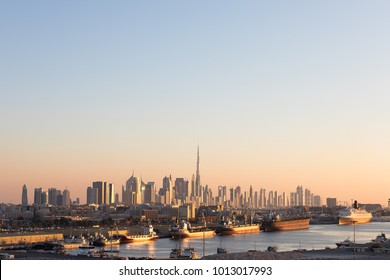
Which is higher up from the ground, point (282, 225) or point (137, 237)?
point (137, 237)

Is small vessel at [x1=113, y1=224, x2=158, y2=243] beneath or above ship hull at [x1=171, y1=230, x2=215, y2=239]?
above

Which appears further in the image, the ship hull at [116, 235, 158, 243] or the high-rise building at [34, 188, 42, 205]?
the high-rise building at [34, 188, 42, 205]

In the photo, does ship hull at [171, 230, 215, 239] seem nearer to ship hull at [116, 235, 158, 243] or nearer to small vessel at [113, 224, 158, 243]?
small vessel at [113, 224, 158, 243]

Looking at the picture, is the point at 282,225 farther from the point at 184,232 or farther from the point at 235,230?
the point at 184,232

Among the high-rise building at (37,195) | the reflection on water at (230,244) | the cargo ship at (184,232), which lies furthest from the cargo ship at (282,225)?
the high-rise building at (37,195)

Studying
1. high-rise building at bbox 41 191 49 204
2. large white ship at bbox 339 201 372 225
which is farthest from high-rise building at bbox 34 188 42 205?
large white ship at bbox 339 201 372 225

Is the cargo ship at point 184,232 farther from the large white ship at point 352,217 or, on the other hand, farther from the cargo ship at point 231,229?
the large white ship at point 352,217

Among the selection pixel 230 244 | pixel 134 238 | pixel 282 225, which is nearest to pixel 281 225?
pixel 282 225
